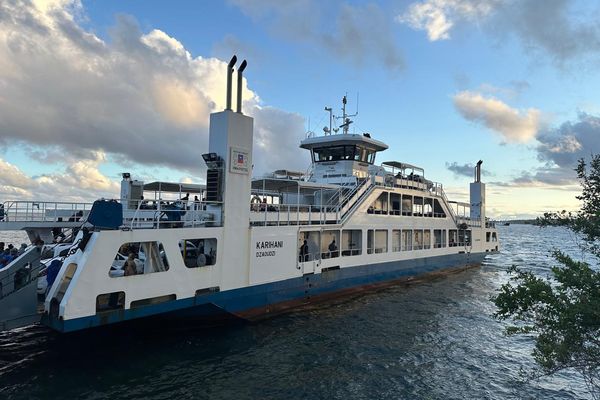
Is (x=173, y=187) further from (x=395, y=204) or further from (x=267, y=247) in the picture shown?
(x=395, y=204)

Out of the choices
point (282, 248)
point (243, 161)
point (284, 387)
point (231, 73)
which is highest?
point (231, 73)

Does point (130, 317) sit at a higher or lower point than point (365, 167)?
lower

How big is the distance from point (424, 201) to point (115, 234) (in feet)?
67.5

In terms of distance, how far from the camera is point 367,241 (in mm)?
20656

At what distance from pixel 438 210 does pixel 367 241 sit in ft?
32.4

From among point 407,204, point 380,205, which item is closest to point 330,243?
point 380,205

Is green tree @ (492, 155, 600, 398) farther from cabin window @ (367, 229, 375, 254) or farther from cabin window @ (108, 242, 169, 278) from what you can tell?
cabin window @ (367, 229, 375, 254)

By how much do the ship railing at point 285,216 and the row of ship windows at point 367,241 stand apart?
0.67 m

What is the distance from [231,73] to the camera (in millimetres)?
14281

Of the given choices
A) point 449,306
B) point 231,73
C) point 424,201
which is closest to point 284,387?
point 231,73

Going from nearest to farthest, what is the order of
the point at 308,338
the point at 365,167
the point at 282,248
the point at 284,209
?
the point at 308,338 < the point at 282,248 < the point at 284,209 < the point at 365,167

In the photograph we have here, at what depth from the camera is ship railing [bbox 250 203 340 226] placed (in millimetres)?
15188

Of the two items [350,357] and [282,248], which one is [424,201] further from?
[350,357]

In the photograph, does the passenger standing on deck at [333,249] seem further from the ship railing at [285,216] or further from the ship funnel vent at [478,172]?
the ship funnel vent at [478,172]
